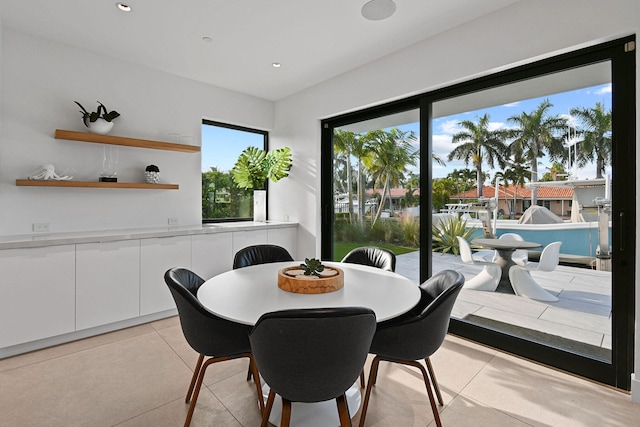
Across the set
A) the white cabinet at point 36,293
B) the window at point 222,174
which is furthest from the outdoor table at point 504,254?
the white cabinet at point 36,293

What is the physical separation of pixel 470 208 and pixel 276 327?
2365 millimetres

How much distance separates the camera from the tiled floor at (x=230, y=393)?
1843 mm

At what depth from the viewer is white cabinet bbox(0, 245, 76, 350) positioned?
99.0 inches

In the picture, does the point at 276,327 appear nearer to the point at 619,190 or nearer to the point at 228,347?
the point at 228,347

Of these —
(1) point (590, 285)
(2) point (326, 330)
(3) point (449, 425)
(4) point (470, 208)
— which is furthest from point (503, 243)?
(2) point (326, 330)

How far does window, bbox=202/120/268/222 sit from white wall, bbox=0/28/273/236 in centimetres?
20

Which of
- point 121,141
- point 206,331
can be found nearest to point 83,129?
point 121,141

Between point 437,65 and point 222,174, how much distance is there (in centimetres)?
302

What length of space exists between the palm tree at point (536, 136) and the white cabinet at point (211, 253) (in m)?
3.10

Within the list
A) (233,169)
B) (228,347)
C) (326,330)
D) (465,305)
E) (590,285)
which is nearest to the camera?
(326,330)

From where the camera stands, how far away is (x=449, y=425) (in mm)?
1786

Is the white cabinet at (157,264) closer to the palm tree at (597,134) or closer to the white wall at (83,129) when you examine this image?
the white wall at (83,129)

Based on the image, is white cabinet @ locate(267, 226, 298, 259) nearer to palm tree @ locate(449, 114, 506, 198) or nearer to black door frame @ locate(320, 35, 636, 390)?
palm tree @ locate(449, 114, 506, 198)

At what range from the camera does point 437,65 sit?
2.91m
